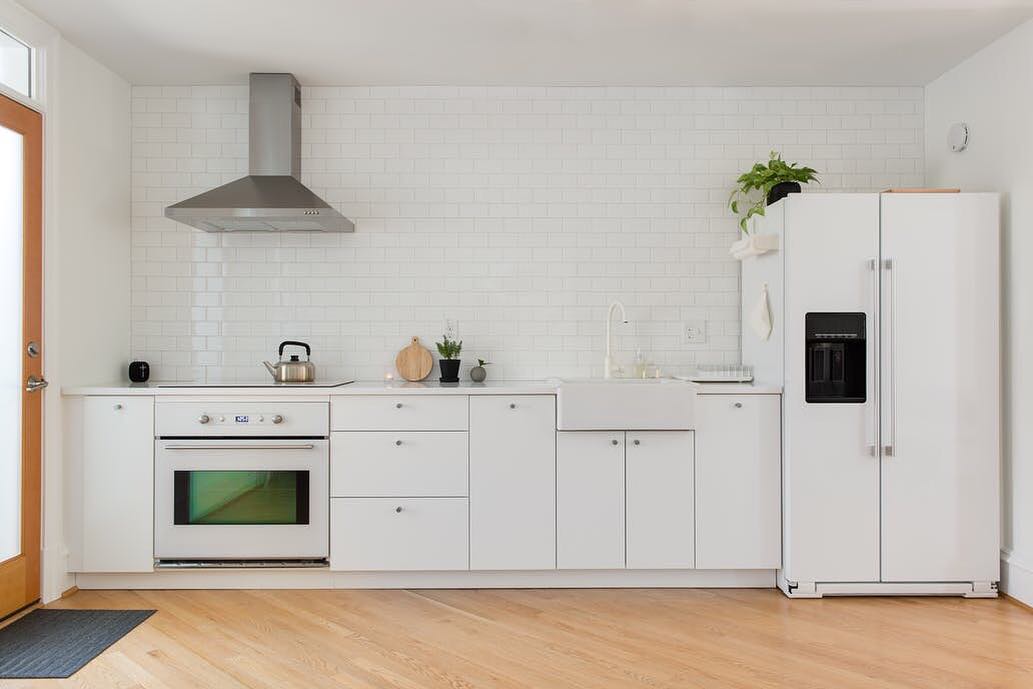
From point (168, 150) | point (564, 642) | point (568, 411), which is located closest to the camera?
point (564, 642)

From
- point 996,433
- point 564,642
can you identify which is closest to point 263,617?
point 564,642

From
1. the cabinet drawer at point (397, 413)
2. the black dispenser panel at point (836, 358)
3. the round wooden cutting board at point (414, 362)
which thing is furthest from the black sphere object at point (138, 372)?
the black dispenser panel at point (836, 358)

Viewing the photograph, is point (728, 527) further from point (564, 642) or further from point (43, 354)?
point (43, 354)

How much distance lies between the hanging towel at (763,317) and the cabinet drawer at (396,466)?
1487 millimetres

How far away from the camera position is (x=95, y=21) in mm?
3182

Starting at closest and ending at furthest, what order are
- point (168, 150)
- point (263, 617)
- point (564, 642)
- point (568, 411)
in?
1. point (564, 642)
2. point (263, 617)
3. point (568, 411)
4. point (168, 150)

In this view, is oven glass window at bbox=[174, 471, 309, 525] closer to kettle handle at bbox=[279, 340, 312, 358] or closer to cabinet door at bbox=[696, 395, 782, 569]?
kettle handle at bbox=[279, 340, 312, 358]

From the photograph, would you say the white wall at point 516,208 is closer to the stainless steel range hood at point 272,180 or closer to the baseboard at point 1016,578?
the stainless steel range hood at point 272,180

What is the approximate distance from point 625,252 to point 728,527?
1511 mm

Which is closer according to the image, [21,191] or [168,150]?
[21,191]

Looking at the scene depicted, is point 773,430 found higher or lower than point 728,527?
higher

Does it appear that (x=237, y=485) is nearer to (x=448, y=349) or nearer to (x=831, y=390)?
(x=448, y=349)

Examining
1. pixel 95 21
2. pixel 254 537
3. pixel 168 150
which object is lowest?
pixel 254 537

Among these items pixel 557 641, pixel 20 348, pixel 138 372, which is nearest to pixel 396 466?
pixel 557 641
